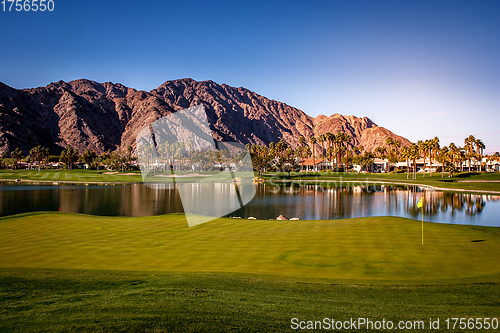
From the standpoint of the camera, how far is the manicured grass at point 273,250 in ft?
32.6

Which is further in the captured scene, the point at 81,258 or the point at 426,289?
the point at 81,258

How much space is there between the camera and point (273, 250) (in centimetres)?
1234

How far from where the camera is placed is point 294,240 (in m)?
14.0

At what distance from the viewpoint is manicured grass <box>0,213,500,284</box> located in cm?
995

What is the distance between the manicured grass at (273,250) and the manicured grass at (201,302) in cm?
87

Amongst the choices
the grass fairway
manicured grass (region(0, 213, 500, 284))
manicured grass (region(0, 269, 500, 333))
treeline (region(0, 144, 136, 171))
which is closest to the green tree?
treeline (region(0, 144, 136, 171))

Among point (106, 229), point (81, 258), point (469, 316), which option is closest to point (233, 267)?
point (81, 258)

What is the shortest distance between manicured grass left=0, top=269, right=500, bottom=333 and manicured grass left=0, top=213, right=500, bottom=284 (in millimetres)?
873

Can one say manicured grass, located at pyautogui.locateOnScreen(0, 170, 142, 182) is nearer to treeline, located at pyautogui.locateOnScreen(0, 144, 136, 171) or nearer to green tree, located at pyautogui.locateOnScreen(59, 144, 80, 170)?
treeline, located at pyautogui.locateOnScreen(0, 144, 136, 171)

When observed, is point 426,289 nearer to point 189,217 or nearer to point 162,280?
point 162,280

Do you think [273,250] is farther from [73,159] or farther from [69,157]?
[73,159]

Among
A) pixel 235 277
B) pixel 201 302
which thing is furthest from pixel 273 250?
pixel 201 302

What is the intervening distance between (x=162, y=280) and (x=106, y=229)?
9.02m

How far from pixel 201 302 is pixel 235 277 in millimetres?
2159
